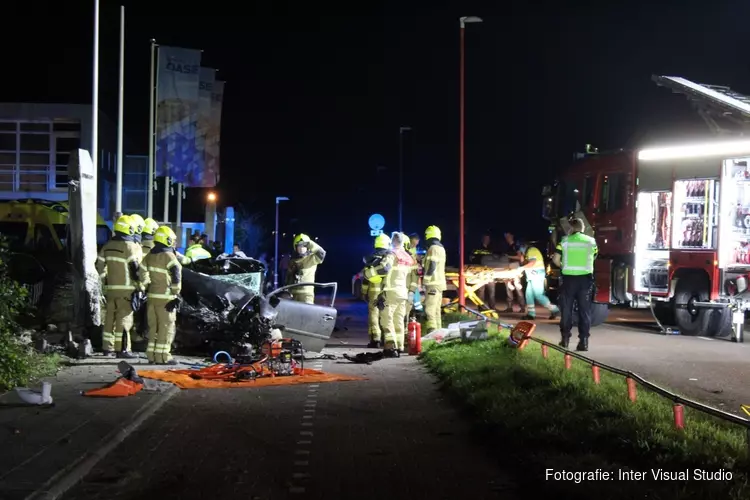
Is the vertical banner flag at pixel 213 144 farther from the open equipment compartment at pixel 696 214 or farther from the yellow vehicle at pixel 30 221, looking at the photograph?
the open equipment compartment at pixel 696 214

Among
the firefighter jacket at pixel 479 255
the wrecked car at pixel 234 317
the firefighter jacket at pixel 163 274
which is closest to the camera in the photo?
the firefighter jacket at pixel 163 274

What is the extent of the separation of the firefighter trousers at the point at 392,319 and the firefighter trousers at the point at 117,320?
3.88m

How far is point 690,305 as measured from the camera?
664 inches

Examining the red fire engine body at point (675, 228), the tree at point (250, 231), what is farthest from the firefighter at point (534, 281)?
the tree at point (250, 231)

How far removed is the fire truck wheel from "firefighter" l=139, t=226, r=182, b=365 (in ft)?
31.2

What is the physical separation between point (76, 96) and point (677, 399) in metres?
33.9

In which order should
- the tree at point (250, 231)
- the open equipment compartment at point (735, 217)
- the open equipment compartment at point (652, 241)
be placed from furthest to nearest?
the tree at point (250, 231) < the open equipment compartment at point (652, 241) < the open equipment compartment at point (735, 217)

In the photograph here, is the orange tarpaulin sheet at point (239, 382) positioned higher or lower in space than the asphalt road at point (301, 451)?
lower

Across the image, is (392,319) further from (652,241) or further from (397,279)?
(652,241)

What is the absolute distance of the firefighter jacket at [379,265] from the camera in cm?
1414

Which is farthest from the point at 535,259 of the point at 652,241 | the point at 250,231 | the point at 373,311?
the point at 250,231

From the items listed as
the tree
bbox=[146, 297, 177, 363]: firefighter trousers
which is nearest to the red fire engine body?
bbox=[146, 297, 177, 363]: firefighter trousers

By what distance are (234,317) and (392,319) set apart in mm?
2651

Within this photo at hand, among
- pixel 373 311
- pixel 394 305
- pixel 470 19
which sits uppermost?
pixel 470 19
